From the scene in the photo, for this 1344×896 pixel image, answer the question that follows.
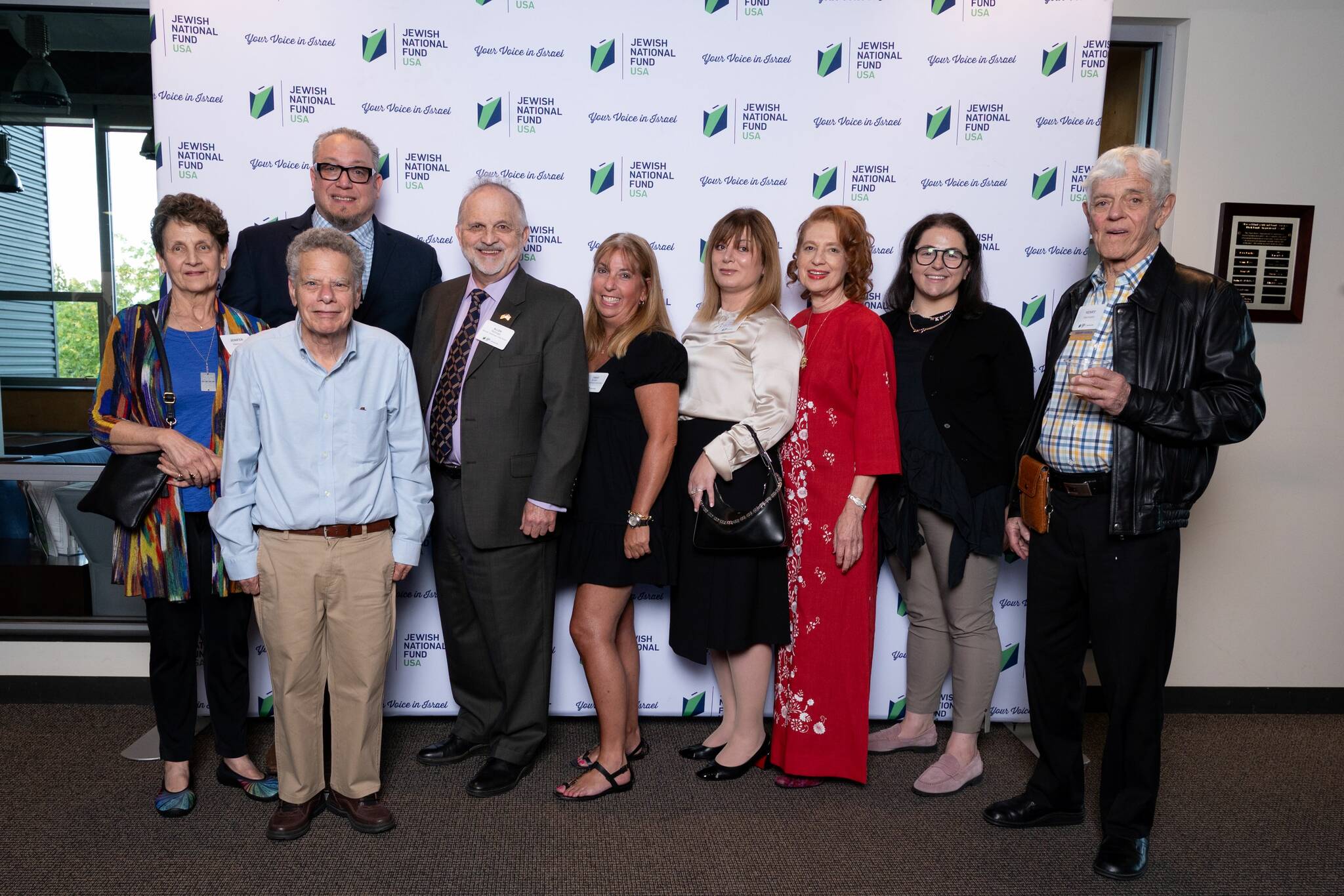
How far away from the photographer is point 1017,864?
2.40m

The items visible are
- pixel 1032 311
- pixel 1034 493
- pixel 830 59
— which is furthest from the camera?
pixel 1032 311

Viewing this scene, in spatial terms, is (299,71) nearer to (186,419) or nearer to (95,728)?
(186,419)

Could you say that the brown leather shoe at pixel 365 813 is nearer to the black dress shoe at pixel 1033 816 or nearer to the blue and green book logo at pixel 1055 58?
the black dress shoe at pixel 1033 816

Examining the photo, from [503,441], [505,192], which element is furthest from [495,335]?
[505,192]

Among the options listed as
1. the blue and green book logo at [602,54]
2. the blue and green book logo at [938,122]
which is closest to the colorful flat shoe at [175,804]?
the blue and green book logo at [602,54]

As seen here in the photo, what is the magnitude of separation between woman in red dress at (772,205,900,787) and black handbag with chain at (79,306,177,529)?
185 centimetres

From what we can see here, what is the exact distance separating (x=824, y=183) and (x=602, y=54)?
922 mm

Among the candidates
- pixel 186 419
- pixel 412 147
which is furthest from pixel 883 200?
pixel 186 419

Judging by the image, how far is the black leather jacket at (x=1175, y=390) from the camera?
2.16 m

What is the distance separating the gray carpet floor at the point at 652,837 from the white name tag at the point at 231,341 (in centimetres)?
140

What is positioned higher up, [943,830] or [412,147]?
[412,147]

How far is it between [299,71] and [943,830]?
332cm

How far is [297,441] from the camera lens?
2.29 meters

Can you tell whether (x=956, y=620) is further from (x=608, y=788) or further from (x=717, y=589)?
(x=608, y=788)
